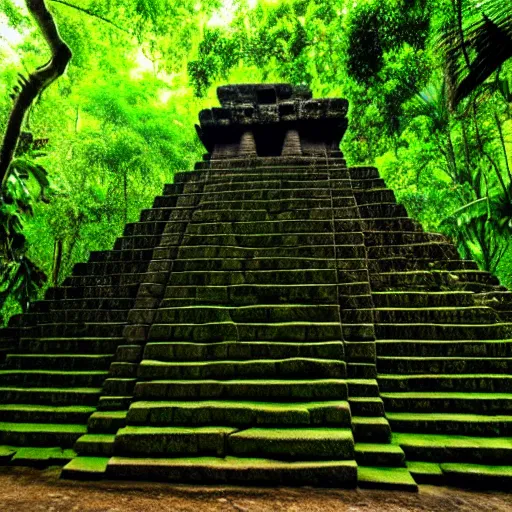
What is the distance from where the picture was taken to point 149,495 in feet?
9.49

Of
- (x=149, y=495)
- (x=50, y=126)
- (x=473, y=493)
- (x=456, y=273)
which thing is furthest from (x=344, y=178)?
(x=50, y=126)

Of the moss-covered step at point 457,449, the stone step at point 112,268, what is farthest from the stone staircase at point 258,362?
the stone step at point 112,268

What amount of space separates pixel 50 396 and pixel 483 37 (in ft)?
16.8

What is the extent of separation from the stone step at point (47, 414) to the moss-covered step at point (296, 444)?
1.83 metres

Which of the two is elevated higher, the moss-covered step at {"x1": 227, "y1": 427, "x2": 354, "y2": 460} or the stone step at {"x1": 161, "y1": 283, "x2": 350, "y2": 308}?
the stone step at {"x1": 161, "y1": 283, "x2": 350, "y2": 308}

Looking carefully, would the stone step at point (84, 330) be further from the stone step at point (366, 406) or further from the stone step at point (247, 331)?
the stone step at point (366, 406)

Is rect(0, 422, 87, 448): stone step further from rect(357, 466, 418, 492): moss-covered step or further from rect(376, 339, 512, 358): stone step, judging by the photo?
rect(376, 339, 512, 358): stone step

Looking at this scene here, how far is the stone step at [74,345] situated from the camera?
4793 mm

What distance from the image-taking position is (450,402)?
3.70 meters

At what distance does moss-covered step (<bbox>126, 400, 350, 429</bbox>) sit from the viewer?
132 inches

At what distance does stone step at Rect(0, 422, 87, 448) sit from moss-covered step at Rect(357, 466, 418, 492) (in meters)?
2.73

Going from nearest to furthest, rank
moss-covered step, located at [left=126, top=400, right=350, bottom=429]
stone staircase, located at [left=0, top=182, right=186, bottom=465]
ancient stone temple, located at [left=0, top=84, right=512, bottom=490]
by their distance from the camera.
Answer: ancient stone temple, located at [left=0, top=84, right=512, bottom=490] < moss-covered step, located at [left=126, top=400, right=350, bottom=429] < stone staircase, located at [left=0, top=182, right=186, bottom=465]

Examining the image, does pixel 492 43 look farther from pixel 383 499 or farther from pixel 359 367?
pixel 383 499

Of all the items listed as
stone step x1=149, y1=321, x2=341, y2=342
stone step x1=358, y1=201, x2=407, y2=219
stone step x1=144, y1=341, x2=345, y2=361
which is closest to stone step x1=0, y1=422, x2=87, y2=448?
stone step x1=144, y1=341, x2=345, y2=361
